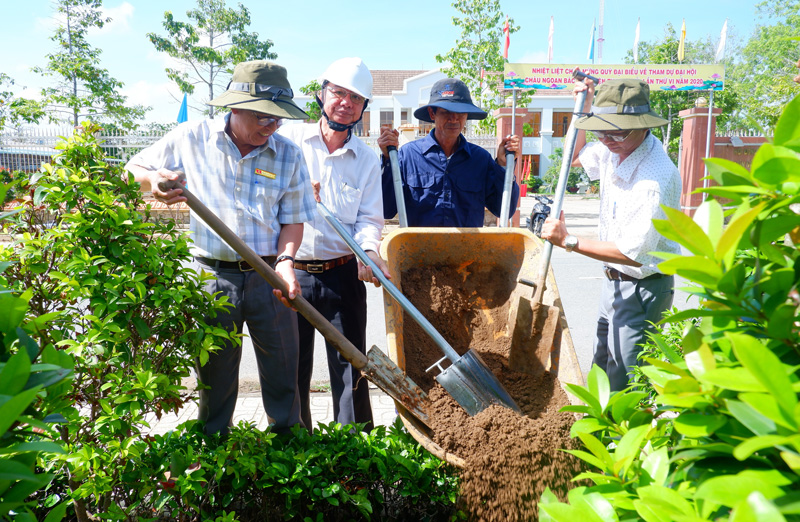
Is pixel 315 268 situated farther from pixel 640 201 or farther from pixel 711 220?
pixel 711 220

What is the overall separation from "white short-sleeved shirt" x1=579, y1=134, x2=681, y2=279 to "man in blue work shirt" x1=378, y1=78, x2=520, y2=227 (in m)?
0.76

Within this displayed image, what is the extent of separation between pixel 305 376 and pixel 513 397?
1300 mm

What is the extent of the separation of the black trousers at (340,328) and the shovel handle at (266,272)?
764 millimetres

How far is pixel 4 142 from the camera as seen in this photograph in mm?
14250

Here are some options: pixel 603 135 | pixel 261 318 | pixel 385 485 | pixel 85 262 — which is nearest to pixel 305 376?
pixel 261 318

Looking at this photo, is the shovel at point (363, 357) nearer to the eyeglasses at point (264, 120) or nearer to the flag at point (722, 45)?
the eyeglasses at point (264, 120)

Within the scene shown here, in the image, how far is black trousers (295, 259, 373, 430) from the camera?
320 cm

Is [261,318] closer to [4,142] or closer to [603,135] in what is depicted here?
[603,135]

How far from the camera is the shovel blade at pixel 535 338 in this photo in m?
2.67

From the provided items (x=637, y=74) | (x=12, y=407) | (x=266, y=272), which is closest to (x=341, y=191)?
(x=266, y=272)

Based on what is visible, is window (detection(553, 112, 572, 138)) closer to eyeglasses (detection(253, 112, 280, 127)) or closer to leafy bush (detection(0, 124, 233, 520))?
eyeglasses (detection(253, 112, 280, 127))

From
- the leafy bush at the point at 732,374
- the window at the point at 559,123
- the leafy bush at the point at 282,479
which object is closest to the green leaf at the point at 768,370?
the leafy bush at the point at 732,374

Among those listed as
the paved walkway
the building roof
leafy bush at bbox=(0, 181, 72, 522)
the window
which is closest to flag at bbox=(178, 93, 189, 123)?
the paved walkway

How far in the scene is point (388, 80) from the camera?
39312 mm
